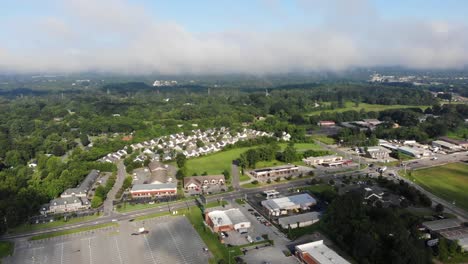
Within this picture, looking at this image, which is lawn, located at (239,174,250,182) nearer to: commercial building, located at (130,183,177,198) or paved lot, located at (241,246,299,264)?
commercial building, located at (130,183,177,198)

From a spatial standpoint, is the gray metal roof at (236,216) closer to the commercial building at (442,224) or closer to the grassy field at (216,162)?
the grassy field at (216,162)

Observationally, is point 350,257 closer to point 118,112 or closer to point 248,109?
point 248,109

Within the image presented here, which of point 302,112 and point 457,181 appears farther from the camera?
point 302,112

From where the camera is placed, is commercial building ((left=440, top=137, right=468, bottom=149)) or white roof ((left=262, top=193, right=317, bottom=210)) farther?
commercial building ((left=440, top=137, right=468, bottom=149))

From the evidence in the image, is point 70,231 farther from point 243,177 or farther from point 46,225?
point 243,177

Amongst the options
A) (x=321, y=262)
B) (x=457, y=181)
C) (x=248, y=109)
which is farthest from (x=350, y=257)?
(x=248, y=109)

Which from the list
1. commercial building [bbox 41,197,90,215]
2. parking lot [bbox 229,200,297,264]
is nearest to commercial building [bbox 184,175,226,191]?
parking lot [bbox 229,200,297,264]

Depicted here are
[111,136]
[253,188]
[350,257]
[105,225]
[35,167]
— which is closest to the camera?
[350,257]

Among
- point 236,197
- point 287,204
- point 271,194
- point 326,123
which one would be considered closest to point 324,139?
point 326,123
